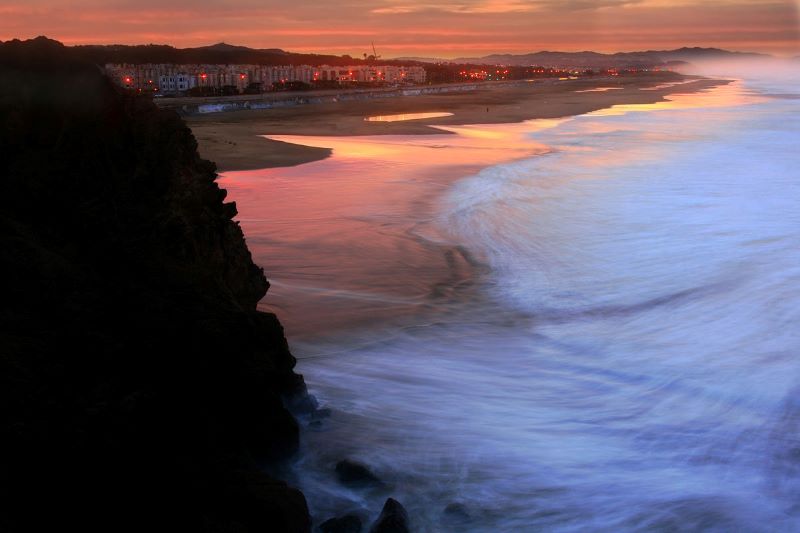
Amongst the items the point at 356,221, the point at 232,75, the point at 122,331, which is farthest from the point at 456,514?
the point at 232,75

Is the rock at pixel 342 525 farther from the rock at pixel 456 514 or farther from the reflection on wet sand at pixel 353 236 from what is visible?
the reflection on wet sand at pixel 353 236

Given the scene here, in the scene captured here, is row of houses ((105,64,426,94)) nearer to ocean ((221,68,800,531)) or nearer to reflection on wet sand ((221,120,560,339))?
reflection on wet sand ((221,120,560,339))

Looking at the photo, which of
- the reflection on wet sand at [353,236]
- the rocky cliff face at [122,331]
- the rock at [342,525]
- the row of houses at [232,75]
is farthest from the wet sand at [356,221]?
the row of houses at [232,75]

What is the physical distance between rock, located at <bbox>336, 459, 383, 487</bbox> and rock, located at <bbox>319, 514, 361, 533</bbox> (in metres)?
0.51

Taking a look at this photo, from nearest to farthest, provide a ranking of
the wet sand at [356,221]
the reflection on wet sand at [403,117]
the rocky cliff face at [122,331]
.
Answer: the rocky cliff face at [122,331], the wet sand at [356,221], the reflection on wet sand at [403,117]

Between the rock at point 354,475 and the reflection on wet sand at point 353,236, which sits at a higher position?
the reflection on wet sand at point 353,236

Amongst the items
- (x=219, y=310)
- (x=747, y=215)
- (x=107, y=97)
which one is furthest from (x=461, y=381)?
(x=747, y=215)

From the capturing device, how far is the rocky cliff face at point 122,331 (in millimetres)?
3061

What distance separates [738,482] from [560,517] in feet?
3.47

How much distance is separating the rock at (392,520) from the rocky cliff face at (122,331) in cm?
37

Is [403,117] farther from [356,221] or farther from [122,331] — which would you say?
[122,331]

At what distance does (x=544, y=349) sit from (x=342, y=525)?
3321 mm

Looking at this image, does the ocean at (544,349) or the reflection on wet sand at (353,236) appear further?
the reflection on wet sand at (353,236)

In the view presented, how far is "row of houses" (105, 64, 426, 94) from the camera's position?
101 meters
